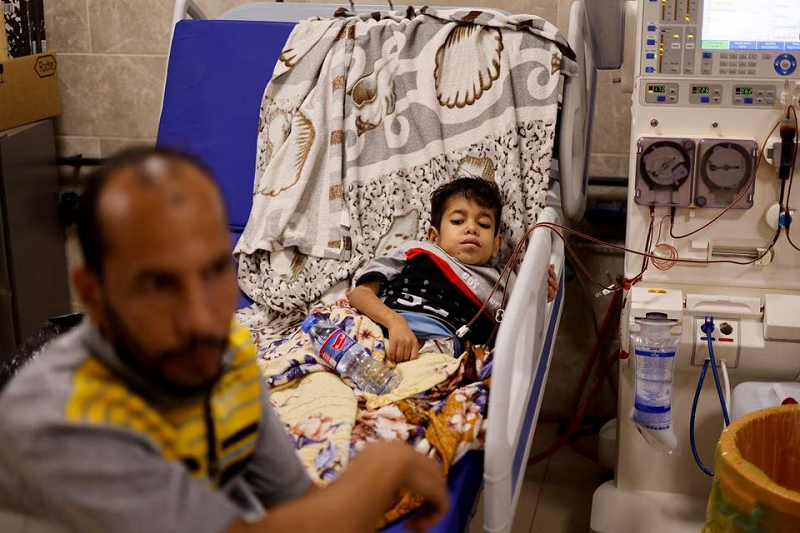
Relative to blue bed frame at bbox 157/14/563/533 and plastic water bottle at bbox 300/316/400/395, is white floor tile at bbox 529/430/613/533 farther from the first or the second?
blue bed frame at bbox 157/14/563/533

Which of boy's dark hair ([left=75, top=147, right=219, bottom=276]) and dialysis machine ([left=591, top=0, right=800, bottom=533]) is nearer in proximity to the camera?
boy's dark hair ([left=75, top=147, right=219, bottom=276])

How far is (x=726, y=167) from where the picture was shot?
1.98 m

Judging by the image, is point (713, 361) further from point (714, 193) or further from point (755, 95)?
point (755, 95)

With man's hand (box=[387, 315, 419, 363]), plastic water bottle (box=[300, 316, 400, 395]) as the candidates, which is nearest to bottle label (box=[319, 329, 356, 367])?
plastic water bottle (box=[300, 316, 400, 395])

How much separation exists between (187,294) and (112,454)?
14cm

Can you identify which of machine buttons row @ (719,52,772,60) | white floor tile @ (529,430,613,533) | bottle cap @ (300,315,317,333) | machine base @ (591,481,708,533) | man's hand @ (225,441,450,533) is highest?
machine buttons row @ (719,52,772,60)

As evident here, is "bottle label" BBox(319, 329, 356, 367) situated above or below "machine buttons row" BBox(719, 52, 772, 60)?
below

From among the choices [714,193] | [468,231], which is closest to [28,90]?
[468,231]

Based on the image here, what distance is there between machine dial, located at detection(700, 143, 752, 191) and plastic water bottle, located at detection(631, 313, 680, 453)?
1.07 feet

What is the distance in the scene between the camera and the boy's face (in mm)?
2148

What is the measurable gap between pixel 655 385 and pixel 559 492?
721 mm

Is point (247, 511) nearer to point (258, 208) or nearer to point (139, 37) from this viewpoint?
point (258, 208)

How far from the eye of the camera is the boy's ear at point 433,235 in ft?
7.30

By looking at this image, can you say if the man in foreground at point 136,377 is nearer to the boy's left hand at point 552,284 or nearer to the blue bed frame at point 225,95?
the boy's left hand at point 552,284
